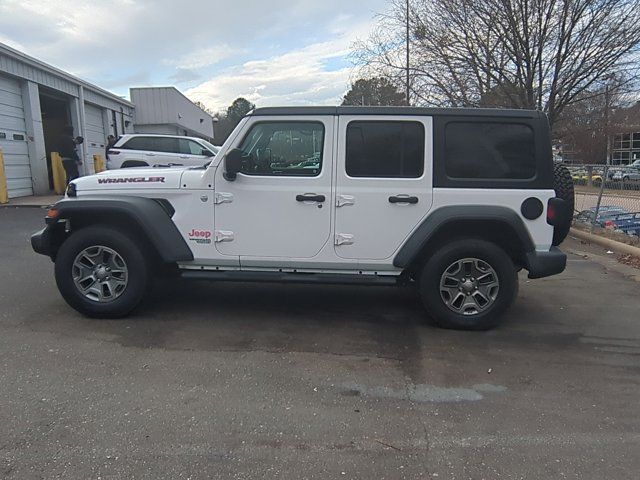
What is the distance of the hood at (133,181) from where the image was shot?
4.51m

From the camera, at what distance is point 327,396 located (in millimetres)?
3311

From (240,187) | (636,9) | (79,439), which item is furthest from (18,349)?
(636,9)

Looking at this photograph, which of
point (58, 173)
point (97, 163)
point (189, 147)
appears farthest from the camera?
point (97, 163)

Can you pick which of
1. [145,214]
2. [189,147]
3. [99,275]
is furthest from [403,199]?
[189,147]

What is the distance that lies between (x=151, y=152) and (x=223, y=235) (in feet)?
36.3

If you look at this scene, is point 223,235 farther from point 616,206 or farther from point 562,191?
point 616,206

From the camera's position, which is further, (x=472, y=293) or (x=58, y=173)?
(x=58, y=173)

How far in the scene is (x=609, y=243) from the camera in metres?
8.75

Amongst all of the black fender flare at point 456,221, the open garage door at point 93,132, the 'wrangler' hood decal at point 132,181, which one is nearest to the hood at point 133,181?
the 'wrangler' hood decal at point 132,181

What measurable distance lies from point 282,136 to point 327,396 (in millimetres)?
2356

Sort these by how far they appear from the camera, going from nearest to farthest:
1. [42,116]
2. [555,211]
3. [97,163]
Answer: [555,211], [97,163], [42,116]

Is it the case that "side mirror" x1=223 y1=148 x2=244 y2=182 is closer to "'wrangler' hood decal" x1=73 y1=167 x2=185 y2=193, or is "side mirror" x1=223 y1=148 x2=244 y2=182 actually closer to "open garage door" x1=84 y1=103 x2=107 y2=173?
"'wrangler' hood decal" x1=73 y1=167 x2=185 y2=193

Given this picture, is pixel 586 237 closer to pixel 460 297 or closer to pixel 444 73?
pixel 444 73

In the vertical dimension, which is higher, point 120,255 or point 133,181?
point 133,181
